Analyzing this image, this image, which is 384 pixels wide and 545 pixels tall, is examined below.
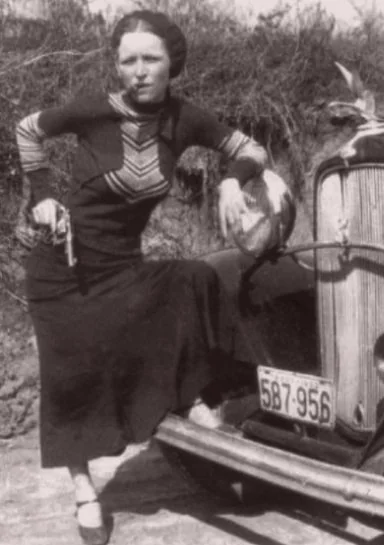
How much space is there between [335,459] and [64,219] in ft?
4.16

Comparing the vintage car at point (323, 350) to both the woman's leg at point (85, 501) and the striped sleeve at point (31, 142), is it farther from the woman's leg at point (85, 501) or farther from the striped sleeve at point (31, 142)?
the striped sleeve at point (31, 142)

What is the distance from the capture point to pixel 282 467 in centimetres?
367

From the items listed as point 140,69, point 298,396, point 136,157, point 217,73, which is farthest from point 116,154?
point 217,73

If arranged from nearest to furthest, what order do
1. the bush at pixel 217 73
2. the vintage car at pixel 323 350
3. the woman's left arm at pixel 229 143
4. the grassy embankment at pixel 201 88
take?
the vintage car at pixel 323 350
the woman's left arm at pixel 229 143
the grassy embankment at pixel 201 88
the bush at pixel 217 73

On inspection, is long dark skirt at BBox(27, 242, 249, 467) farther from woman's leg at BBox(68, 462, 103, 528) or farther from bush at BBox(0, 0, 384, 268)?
bush at BBox(0, 0, 384, 268)

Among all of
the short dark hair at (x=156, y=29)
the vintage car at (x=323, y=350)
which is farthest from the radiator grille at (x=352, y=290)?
the short dark hair at (x=156, y=29)

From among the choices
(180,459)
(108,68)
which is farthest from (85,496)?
(108,68)

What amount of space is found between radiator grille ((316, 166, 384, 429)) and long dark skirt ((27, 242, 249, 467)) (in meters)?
0.42

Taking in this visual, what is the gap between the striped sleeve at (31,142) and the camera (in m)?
4.10

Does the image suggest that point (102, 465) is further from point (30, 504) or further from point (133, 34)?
point (133, 34)

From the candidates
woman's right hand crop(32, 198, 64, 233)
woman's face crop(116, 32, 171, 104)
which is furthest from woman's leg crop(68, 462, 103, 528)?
woman's face crop(116, 32, 171, 104)

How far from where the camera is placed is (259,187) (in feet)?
13.9

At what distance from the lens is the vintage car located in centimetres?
376

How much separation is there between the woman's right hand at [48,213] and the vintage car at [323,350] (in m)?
0.76
